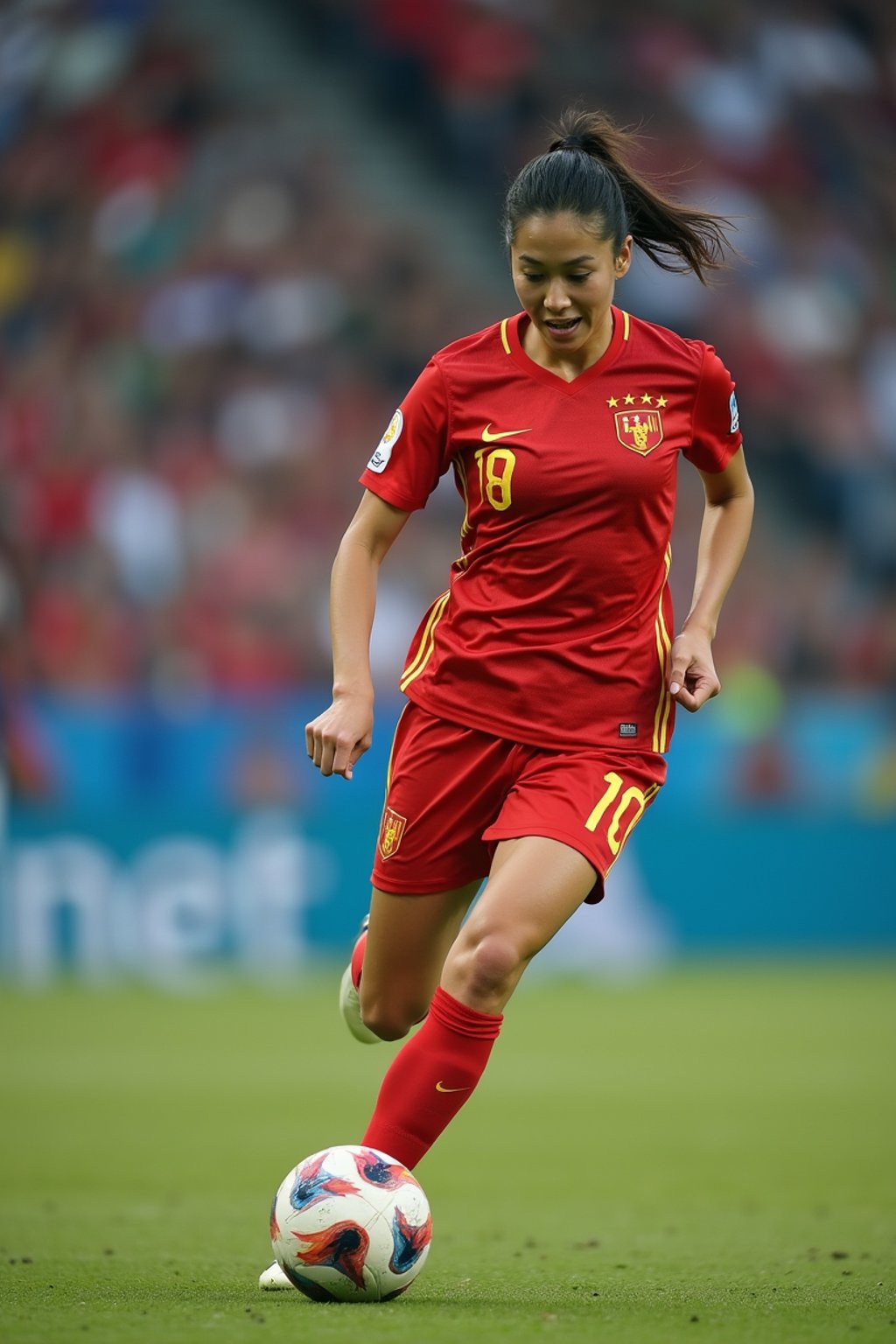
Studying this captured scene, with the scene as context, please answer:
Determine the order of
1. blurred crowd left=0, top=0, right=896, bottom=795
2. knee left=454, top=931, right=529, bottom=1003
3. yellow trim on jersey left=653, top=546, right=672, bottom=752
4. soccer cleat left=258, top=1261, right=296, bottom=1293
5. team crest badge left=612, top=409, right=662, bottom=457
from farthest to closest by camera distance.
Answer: blurred crowd left=0, top=0, right=896, bottom=795, yellow trim on jersey left=653, top=546, right=672, bottom=752, team crest badge left=612, top=409, right=662, bottom=457, soccer cleat left=258, top=1261, right=296, bottom=1293, knee left=454, top=931, right=529, bottom=1003

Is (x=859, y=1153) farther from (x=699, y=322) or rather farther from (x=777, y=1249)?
(x=699, y=322)

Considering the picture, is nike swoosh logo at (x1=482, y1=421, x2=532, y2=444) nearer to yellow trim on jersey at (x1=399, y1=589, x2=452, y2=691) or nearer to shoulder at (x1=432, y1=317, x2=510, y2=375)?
shoulder at (x1=432, y1=317, x2=510, y2=375)

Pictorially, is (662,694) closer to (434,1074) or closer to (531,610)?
(531,610)

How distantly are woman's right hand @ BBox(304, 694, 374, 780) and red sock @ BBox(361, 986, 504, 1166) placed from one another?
543 millimetres

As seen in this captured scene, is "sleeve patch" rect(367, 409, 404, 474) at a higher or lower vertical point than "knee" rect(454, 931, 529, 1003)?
higher

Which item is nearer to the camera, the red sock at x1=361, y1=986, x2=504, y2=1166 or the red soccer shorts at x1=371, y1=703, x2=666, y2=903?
the red sock at x1=361, y1=986, x2=504, y2=1166

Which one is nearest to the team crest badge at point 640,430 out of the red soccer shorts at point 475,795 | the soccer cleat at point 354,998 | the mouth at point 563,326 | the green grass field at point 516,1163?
the mouth at point 563,326

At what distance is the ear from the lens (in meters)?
4.31

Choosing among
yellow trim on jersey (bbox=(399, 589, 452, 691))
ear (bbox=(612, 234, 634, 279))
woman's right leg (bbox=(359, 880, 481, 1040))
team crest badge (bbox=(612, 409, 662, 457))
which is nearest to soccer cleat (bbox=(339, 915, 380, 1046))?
woman's right leg (bbox=(359, 880, 481, 1040))

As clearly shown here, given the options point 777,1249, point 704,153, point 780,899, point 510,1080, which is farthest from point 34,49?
point 777,1249

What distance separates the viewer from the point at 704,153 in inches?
723

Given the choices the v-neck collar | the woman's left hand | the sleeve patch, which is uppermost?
the v-neck collar

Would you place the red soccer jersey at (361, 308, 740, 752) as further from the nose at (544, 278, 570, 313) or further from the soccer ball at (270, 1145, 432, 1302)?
the soccer ball at (270, 1145, 432, 1302)

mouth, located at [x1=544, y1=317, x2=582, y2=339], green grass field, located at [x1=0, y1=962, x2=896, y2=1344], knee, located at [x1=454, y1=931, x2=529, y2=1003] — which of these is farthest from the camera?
mouth, located at [x1=544, y1=317, x2=582, y2=339]
